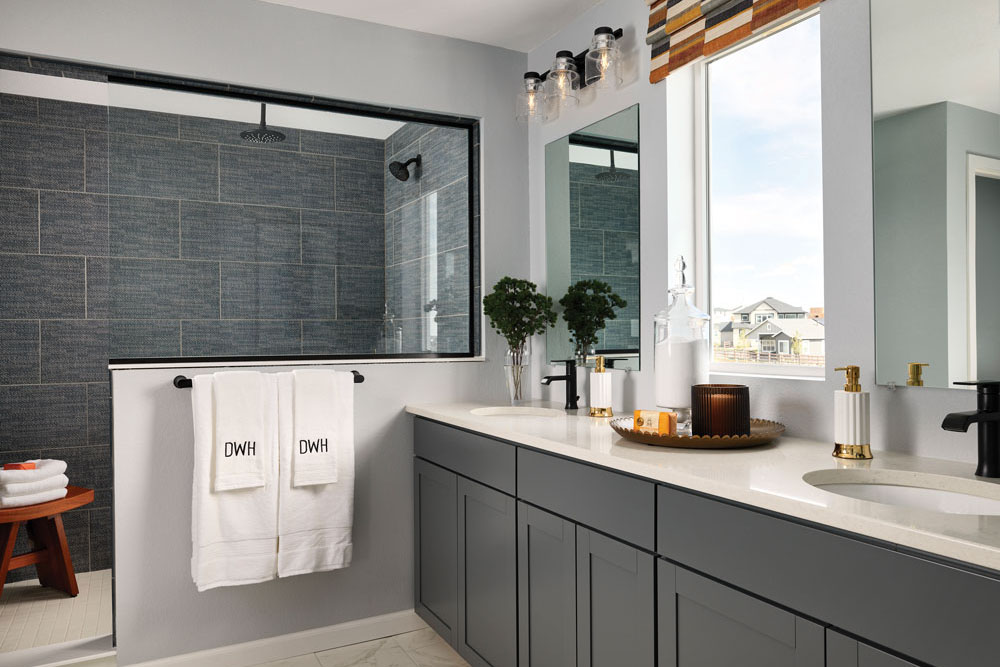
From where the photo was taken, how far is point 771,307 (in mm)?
2057

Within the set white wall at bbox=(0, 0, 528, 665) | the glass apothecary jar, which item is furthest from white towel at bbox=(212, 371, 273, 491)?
the glass apothecary jar

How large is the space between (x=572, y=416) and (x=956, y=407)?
45.4 inches

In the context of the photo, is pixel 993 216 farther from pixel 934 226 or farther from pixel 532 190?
pixel 532 190

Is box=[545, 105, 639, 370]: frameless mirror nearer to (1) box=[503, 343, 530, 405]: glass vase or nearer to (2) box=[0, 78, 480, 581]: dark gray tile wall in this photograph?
(1) box=[503, 343, 530, 405]: glass vase

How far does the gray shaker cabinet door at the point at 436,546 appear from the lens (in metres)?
2.45

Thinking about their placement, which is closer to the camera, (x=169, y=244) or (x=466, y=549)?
(x=466, y=549)

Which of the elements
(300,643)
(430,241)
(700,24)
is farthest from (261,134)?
(300,643)

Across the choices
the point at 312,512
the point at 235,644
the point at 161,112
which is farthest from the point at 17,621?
the point at 161,112

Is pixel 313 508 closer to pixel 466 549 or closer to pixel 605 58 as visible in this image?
pixel 466 549

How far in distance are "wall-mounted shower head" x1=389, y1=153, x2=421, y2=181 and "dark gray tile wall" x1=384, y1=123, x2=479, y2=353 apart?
17 millimetres

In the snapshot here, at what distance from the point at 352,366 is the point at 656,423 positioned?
133cm

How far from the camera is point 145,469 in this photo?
7.84 ft

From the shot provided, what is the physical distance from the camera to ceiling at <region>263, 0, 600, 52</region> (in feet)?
8.50

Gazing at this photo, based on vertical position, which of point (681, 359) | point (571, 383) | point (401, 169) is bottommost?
point (571, 383)
